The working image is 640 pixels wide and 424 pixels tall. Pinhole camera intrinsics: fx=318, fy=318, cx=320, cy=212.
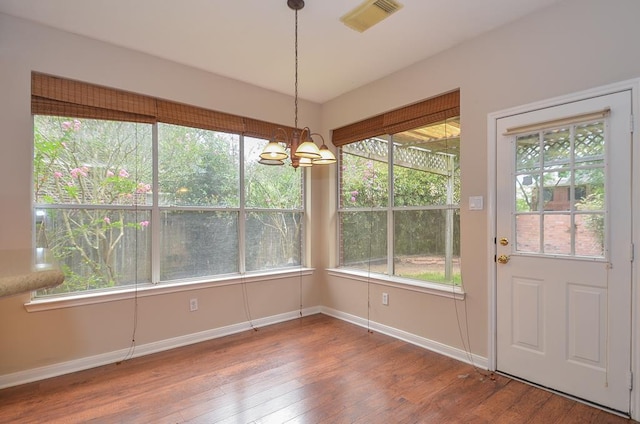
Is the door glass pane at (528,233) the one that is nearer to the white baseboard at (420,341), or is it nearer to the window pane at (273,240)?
the white baseboard at (420,341)

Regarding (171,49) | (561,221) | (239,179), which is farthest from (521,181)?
(171,49)

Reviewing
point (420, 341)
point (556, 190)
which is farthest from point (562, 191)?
point (420, 341)

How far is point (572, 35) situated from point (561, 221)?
1349mm

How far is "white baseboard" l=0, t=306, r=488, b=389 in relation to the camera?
8.43 ft

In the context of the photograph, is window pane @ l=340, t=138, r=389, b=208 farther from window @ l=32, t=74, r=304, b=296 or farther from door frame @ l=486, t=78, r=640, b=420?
door frame @ l=486, t=78, r=640, b=420

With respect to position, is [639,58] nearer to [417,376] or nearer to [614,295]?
[614,295]

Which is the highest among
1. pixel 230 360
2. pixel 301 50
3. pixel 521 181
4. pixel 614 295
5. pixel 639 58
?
pixel 301 50

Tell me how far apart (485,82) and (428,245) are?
5.33ft

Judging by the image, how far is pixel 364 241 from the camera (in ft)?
13.3

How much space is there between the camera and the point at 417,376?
2621 millimetres

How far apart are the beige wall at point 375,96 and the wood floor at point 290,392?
0.30 m

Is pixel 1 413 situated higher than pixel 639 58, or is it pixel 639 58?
pixel 639 58

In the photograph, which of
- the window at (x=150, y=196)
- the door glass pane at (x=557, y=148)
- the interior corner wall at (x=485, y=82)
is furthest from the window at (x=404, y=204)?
the window at (x=150, y=196)

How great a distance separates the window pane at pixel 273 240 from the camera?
12.9ft
